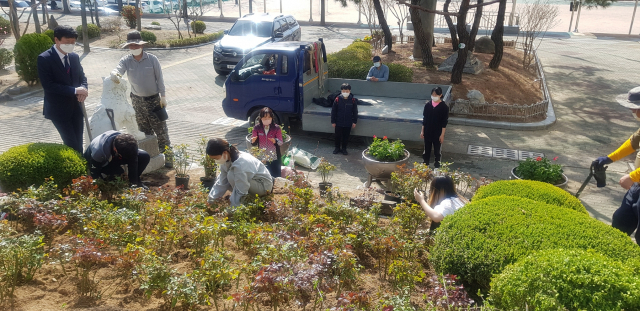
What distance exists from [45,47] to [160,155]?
26.8 ft

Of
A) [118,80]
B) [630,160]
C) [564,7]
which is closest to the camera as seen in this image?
[118,80]

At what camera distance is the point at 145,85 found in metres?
8.02

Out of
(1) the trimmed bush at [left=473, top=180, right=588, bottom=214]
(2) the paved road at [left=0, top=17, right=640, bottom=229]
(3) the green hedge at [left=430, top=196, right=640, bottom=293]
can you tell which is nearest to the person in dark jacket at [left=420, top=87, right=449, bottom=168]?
(2) the paved road at [left=0, top=17, right=640, bottom=229]

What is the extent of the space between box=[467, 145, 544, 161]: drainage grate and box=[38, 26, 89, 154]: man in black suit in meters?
6.98

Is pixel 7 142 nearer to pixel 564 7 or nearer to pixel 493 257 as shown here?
pixel 493 257

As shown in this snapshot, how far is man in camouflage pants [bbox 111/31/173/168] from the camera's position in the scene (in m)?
7.93

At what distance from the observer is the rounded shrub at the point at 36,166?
5.64 meters

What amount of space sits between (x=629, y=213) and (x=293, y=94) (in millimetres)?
6477

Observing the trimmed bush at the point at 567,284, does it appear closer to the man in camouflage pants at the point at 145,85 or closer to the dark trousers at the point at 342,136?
the man in camouflage pants at the point at 145,85

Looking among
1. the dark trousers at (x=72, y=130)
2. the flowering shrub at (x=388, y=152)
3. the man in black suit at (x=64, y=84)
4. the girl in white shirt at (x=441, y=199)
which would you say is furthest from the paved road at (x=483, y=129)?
the man in black suit at (x=64, y=84)

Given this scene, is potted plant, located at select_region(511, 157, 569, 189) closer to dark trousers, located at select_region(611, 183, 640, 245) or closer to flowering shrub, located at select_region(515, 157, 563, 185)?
flowering shrub, located at select_region(515, 157, 563, 185)

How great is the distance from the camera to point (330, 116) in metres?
9.95

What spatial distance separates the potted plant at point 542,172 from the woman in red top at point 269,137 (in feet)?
11.6

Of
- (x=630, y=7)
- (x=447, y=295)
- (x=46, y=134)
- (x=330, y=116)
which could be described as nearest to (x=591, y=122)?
(x=330, y=116)
